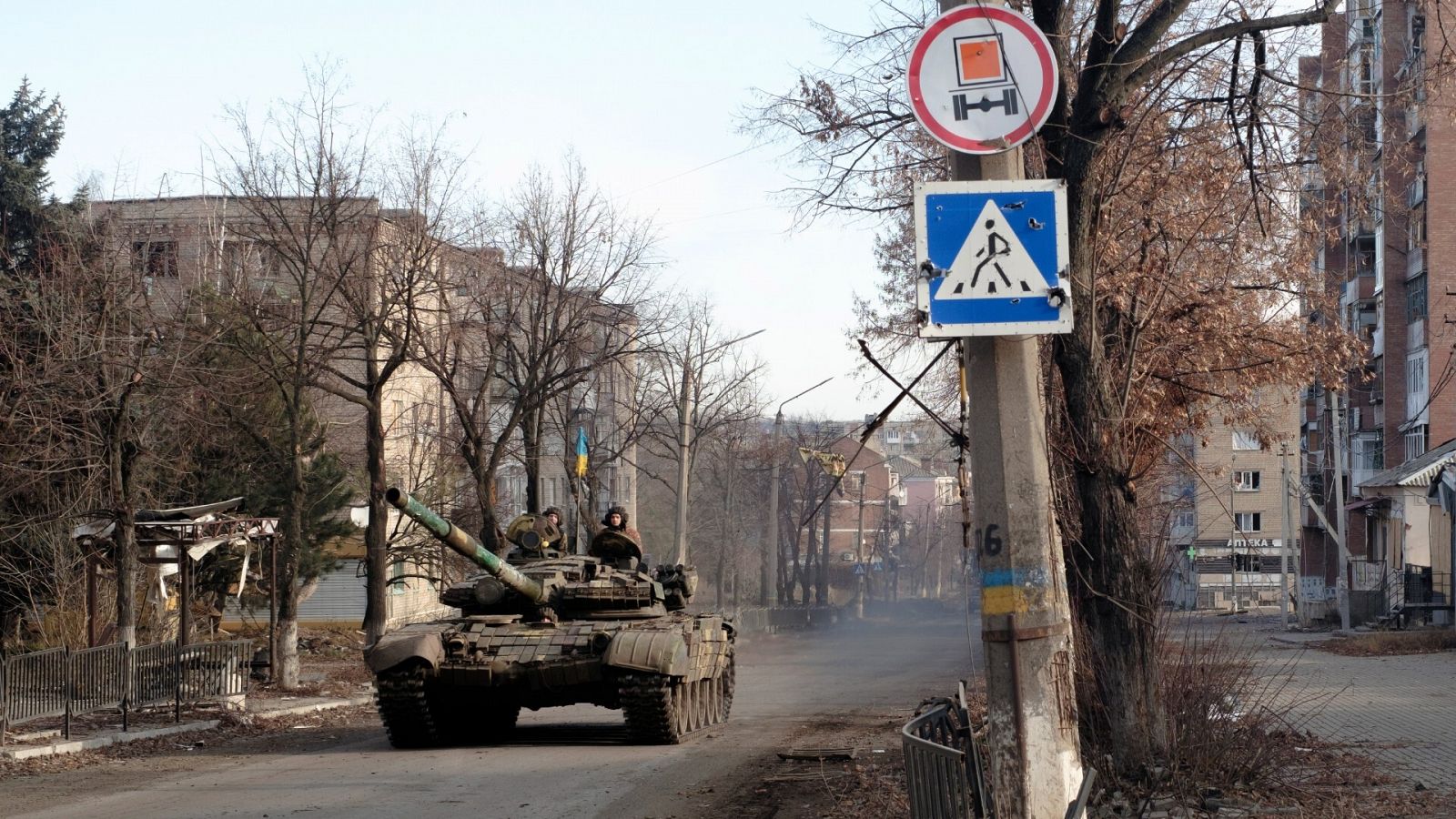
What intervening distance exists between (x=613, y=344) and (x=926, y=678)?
1182 centimetres

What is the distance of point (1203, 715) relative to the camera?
30.4 ft

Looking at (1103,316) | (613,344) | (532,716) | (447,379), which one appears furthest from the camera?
(613,344)

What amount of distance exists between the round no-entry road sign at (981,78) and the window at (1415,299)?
43.3 m

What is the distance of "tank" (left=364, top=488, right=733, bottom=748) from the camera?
1448 cm

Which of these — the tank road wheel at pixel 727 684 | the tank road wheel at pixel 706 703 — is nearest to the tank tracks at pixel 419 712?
the tank road wheel at pixel 706 703

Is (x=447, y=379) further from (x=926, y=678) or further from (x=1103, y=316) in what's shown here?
(x=1103, y=316)

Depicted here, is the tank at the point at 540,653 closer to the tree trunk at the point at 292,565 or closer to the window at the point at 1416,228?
the tree trunk at the point at 292,565

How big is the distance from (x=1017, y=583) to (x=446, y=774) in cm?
793

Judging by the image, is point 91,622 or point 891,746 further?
point 91,622

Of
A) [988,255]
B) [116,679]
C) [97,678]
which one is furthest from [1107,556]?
[116,679]

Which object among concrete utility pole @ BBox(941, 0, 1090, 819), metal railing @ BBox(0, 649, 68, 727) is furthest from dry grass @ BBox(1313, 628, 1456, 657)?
concrete utility pole @ BBox(941, 0, 1090, 819)

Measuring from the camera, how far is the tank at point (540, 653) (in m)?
14.5

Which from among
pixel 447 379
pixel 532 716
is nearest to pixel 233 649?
pixel 532 716

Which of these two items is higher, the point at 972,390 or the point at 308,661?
the point at 972,390
